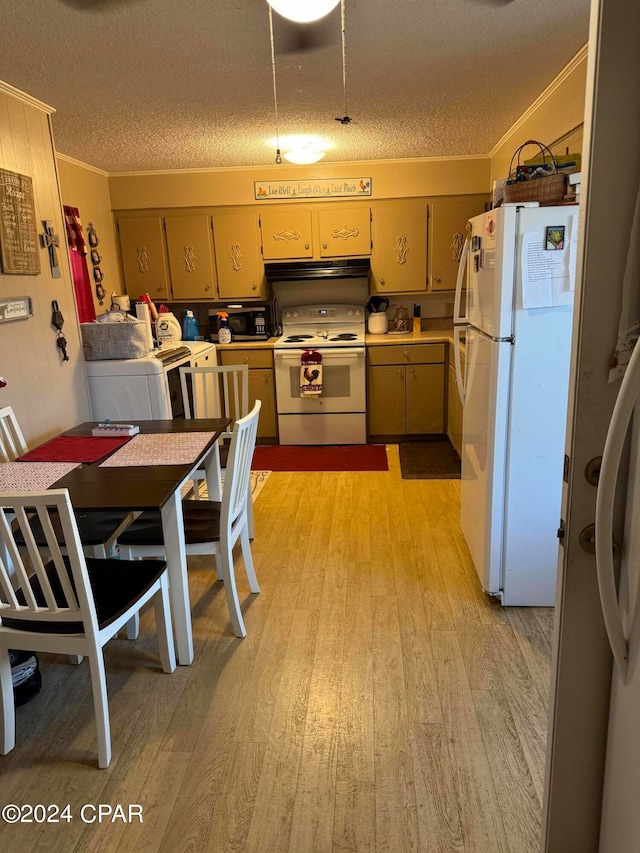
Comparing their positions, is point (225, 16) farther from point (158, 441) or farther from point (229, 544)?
point (229, 544)

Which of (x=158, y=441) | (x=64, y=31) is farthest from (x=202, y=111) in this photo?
(x=158, y=441)

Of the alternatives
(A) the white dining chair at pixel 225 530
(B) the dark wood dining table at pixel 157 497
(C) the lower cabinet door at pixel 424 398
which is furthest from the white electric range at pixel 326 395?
(B) the dark wood dining table at pixel 157 497

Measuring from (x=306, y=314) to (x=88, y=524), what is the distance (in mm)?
3441

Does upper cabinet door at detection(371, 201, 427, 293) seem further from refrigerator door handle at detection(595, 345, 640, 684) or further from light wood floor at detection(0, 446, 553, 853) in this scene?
refrigerator door handle at detection(595, 345, 640, 684)

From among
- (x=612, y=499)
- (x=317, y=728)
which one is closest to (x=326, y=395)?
(x=317, y=728)

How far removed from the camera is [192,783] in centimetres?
168

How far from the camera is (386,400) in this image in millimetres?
4910

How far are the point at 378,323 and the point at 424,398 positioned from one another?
83 cm

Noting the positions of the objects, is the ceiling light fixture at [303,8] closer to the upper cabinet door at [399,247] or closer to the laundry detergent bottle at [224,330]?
the upper cabinet door at [399,247]

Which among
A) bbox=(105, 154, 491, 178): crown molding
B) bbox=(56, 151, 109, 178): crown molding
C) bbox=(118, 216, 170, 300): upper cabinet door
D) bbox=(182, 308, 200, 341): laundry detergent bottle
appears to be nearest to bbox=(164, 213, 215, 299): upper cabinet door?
bbox=(118, 216, 170, 300): upper cabinet door

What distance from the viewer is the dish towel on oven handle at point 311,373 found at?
471 centimetres

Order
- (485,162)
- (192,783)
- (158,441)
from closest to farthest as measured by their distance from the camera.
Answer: (192,783), (158,441), (485,162)

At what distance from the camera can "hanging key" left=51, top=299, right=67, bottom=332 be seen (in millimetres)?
3197

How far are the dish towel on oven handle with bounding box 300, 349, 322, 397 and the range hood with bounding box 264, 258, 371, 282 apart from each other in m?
0.68
